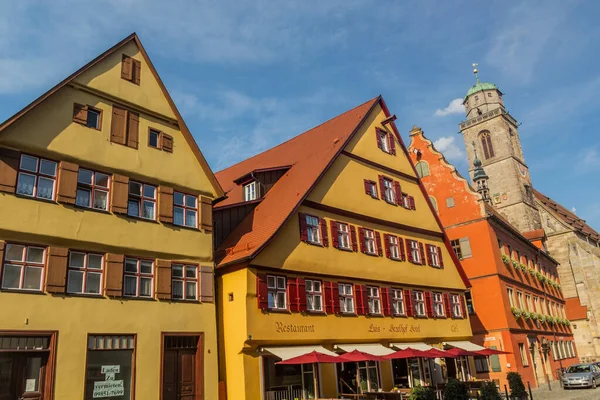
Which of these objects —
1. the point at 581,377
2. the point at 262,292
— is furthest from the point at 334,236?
the point at 581,377

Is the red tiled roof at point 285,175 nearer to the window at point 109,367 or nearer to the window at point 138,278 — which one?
the window at point 138,278

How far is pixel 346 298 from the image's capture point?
73.8 feet

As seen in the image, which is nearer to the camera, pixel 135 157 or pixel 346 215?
pixel 135 157

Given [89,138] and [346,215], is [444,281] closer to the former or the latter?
[346,215]

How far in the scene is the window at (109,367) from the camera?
584 inches

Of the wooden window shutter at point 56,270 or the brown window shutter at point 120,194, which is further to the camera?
the brown window shutter at point 120,194

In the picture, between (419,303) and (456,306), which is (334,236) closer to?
(419,303)

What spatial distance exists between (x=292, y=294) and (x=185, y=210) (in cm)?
518

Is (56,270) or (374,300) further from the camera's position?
(374,300)

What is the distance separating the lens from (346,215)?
2378 cm

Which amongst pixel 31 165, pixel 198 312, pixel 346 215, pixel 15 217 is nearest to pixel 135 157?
pixel 31 165

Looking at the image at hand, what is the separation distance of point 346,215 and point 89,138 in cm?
1177

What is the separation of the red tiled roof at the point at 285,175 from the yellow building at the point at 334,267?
87 mm

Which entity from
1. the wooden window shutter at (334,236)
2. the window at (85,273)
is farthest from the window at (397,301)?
the window at (85,273)
